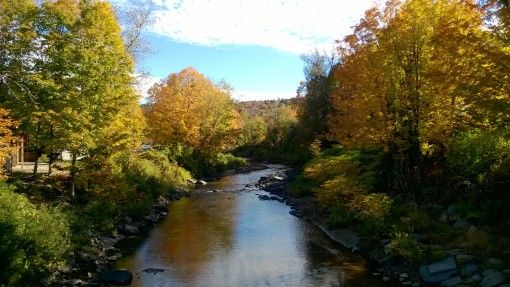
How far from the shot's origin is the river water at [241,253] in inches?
706

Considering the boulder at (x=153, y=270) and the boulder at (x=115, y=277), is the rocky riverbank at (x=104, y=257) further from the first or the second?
the boulder at (x=153, y=270)

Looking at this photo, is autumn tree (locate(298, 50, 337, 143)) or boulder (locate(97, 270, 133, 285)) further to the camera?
autumn tree (locate(298, 50, 337, 143))

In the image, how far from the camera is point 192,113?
54.8 metres

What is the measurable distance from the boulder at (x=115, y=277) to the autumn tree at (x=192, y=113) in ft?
109

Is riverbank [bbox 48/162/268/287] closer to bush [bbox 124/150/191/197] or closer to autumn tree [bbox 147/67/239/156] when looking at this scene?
bush [bbox 124/150/191/197]

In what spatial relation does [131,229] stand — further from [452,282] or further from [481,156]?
[481,156]

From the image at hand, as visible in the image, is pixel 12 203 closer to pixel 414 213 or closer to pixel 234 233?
pixel 234 233

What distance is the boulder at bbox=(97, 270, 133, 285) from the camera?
17.4 m

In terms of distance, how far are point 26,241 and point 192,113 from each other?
39159 millimetres

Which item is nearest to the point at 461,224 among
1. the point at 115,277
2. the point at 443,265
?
the point at 443,265

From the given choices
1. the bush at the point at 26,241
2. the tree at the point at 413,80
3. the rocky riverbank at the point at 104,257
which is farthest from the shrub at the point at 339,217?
the bush at the point at 26,241

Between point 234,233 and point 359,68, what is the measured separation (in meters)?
11.3

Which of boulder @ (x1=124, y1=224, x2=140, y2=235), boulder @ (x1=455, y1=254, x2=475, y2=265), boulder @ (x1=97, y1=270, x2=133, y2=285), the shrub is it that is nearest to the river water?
boulder @ (x1=97, y1=270, x2=133, y2=285)

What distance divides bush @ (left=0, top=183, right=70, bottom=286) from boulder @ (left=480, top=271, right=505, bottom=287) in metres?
15.0
